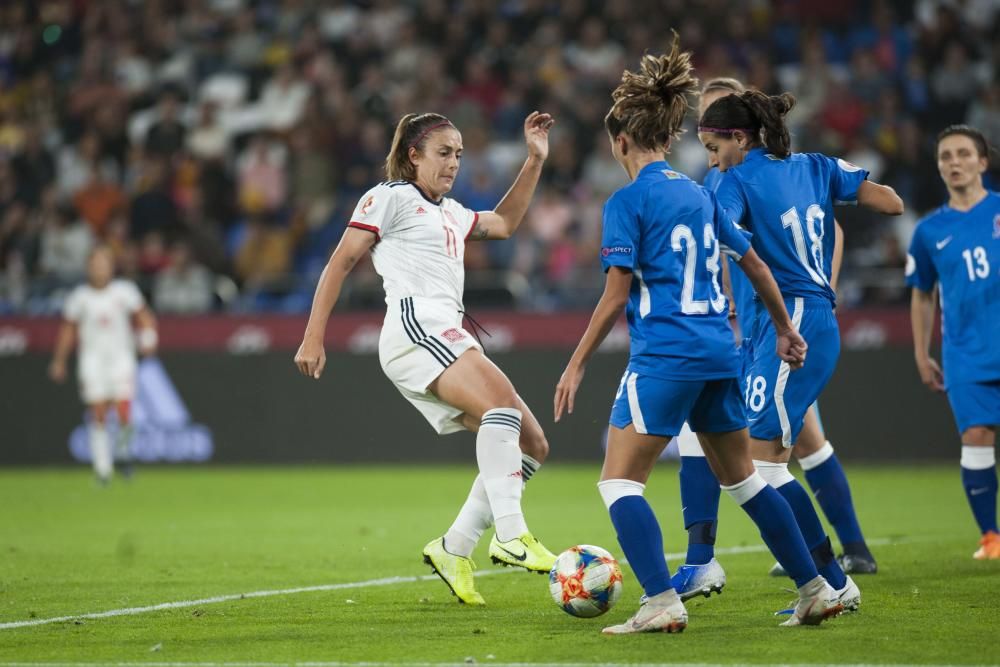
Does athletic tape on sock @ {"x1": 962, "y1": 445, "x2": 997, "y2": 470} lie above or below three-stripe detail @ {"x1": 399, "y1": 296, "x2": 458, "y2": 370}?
below

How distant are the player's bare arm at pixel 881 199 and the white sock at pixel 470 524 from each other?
90.9 inches

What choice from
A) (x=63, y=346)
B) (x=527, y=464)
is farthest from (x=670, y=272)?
(x=63, y=346)

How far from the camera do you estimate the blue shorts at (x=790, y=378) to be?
6.75m

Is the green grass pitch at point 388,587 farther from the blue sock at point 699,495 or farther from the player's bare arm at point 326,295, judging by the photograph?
the player's bare arm at point 326,295

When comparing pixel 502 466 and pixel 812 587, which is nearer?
pixel 812 587

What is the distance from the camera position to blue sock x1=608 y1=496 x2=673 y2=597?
18.7ft

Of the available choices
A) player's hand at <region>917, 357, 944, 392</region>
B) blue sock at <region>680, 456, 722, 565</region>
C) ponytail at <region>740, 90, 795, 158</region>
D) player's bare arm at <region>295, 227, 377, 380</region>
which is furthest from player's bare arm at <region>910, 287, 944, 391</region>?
player's bare arm at <region>295, 227, 377, 380</region>

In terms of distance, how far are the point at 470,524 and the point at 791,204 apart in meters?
2.23

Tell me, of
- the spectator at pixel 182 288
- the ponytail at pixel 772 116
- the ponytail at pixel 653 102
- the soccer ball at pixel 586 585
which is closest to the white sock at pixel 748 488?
the soccer ball at pixel 586 585

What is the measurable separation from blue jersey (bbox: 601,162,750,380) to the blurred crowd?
34.5 ft

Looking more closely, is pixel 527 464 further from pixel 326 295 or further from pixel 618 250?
pixel 618 250

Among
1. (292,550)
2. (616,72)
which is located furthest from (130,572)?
(616,72)

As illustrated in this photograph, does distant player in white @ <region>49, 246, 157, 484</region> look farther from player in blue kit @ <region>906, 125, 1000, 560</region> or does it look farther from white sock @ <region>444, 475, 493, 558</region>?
player in blue kit @ <region>906, 125, 1000, 560</region>

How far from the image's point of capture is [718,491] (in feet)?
23.6
